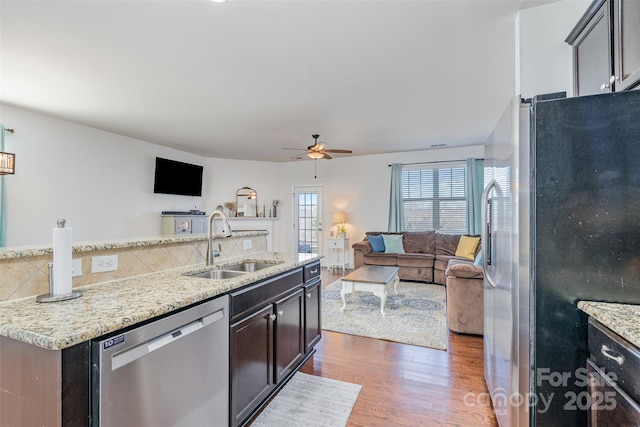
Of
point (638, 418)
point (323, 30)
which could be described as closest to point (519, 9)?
point (323, 30)

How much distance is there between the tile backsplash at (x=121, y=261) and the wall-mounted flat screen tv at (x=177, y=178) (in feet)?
13.1

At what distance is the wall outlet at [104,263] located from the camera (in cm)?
154

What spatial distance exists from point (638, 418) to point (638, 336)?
0.78ft

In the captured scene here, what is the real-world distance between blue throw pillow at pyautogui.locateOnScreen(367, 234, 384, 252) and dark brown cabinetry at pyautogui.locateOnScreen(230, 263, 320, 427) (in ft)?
12.2

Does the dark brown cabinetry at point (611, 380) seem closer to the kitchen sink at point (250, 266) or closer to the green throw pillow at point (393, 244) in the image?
the kitchen sink at point (250, 266)

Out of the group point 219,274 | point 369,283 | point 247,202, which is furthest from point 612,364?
point 247,202

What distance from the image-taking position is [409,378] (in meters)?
2.34

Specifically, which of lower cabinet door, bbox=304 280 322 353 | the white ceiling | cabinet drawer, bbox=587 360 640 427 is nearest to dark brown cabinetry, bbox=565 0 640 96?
the white ceiling

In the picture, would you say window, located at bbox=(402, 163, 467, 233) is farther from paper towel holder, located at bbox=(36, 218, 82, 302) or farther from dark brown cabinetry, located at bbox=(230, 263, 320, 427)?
paper towel holder, located at bbox=(36, 218, 82, 302)

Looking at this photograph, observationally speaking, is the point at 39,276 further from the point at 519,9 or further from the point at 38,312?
the point at 519,9

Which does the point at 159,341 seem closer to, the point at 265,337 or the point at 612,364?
the point at 265,337

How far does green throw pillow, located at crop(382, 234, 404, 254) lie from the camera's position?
595cm

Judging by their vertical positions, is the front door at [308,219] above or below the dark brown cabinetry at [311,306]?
above

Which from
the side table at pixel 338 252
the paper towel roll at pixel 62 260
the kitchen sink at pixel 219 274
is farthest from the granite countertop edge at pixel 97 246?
the side table at pixel 338 252
